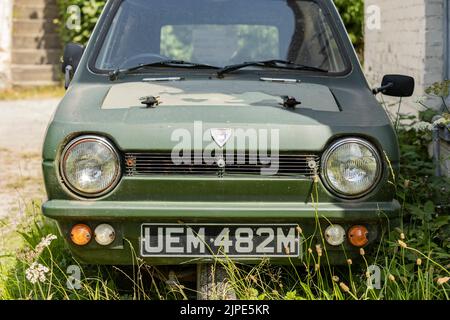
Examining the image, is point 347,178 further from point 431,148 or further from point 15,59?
point 15,59

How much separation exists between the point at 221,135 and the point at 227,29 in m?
1.48

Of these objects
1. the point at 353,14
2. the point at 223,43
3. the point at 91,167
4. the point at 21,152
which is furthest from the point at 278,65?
the point at 353,14

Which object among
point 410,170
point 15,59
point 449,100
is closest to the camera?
point 410,170

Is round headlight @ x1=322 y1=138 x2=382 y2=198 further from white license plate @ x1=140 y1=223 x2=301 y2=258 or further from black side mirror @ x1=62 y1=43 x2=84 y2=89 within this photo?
black side mirror @ x1=62 y1=43 x2=84 y2=89

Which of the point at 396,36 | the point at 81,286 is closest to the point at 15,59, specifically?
the point at 396,36

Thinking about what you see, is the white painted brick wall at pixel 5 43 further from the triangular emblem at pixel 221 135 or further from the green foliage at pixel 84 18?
the triangular emblem at pixel 221 135

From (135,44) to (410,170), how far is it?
1960 millimetres

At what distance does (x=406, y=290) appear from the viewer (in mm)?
3514

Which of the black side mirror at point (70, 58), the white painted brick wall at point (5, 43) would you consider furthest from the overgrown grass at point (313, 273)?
the white painted brick wall at point (5, 43)

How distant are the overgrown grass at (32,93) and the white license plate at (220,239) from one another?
33.0 feet

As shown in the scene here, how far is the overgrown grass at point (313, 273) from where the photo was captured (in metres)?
3.44

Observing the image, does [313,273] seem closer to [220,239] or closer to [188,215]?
[220,239]

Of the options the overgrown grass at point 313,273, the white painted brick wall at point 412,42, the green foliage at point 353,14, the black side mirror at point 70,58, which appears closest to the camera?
the overgrown grass at point 313,273

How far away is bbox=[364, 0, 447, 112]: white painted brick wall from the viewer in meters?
6.10
